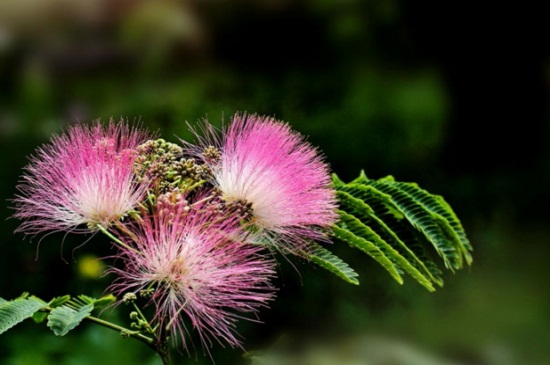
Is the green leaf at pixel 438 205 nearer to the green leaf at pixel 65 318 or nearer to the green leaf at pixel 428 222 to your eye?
the green leaf at pixel 428 222

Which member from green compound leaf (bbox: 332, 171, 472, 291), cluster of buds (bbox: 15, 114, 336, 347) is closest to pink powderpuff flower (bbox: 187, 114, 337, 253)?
cluster of buds (bbox: 15, 114, 336, 347)

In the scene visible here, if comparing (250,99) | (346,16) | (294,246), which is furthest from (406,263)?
(346,16)

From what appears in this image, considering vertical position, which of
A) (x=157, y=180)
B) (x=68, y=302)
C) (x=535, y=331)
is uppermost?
(x=535, y=331)

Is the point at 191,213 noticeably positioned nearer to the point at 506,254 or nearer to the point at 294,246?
the point at 294,246

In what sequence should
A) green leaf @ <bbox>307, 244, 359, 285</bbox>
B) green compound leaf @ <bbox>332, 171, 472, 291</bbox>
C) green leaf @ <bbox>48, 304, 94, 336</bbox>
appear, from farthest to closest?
green compound leaf @ <bbox>332, 171, 472, 291</bbox>, green leaf @ <bbox>307, 244, 359, 285</bbox>, green leaf @ <bbox>48, 304, 94, 336</bbox>

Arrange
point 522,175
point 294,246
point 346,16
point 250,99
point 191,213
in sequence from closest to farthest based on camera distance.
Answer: point 191,213 → point 294,246 → point 250,99 → point 346,16 → point 522,175

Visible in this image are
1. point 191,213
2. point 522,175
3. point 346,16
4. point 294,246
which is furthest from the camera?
point 522,175

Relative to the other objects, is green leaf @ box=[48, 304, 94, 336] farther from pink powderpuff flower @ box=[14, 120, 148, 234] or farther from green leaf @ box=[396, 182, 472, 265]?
green leaf @ box=[396, 182, 472, 265]
